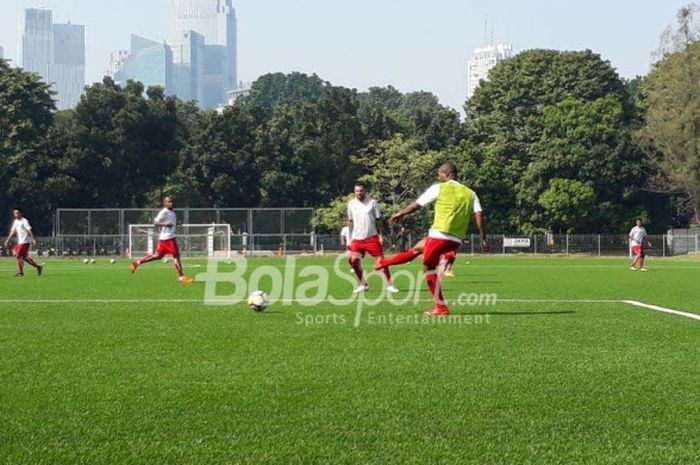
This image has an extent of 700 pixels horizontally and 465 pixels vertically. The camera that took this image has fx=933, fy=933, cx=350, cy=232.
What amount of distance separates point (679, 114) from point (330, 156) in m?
22.8

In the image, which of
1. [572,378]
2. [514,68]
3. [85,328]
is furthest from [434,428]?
[514,68]

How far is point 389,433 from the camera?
4918 millimetres

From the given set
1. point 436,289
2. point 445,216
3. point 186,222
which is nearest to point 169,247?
point 436,289

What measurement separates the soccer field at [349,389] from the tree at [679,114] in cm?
4810

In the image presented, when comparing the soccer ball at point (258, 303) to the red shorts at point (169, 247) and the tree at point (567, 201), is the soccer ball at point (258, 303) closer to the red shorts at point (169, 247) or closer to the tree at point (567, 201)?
the red shorts at point (169, 247)

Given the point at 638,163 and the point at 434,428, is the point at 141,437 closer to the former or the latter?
the point at 434,428

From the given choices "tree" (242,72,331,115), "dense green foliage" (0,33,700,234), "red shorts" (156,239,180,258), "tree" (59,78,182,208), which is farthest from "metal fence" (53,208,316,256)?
"tree" (242,72,331,115)

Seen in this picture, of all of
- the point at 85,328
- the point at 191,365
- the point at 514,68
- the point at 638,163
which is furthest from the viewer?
the point at 514,68

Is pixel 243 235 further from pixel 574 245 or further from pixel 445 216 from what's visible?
pixel 445 216

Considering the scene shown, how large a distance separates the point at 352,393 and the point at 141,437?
5.16ft

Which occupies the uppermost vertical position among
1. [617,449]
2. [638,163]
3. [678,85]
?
[678,85]

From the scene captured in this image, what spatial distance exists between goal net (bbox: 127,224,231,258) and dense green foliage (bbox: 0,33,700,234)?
7843 millimetres

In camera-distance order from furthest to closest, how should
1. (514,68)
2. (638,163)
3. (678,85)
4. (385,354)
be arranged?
1. (514,68)
2. (638,163)
3. (678,85)
4. (385,354)

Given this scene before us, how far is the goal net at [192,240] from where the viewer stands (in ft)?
161
